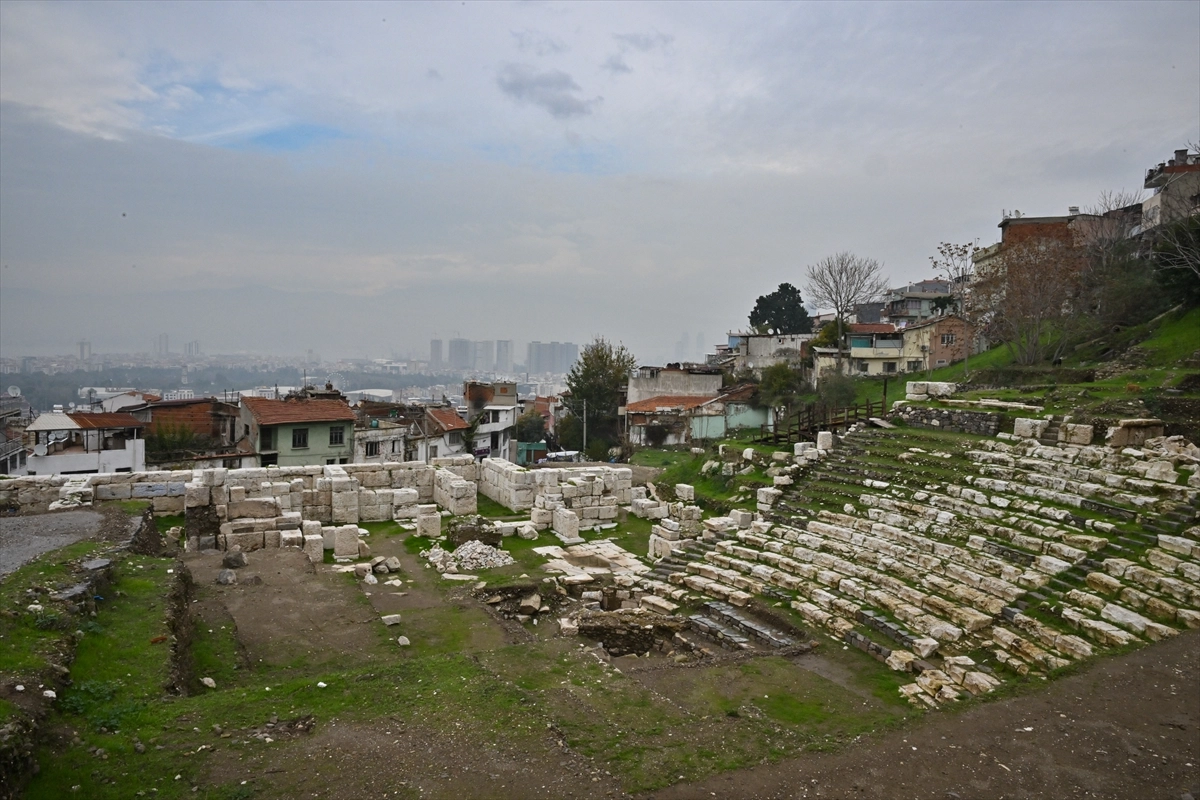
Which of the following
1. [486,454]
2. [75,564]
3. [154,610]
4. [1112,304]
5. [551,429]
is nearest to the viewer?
[154,610]

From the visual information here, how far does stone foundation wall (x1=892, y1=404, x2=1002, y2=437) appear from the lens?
1958 cm

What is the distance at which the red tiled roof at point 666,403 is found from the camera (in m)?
40.3

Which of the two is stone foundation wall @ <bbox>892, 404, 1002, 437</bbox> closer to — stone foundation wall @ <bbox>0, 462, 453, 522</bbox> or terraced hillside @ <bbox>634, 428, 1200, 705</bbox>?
terraced hillside @ <bbox>634, 428, 1200, 705</bbox>

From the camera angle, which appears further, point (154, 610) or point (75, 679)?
point (154, 610)

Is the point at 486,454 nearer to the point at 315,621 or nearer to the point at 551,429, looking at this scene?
the point at 551,429

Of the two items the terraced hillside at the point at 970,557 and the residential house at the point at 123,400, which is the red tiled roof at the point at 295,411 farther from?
the terraced hillside at the point at 970,557

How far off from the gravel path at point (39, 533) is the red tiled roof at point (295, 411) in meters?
15.2

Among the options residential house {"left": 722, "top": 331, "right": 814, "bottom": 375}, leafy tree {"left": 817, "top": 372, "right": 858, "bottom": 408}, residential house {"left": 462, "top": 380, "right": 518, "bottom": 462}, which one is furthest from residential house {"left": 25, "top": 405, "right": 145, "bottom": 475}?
residential house {"left": 722, "top": 331, "right": 814, "bottom": 375}

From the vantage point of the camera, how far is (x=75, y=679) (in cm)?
798

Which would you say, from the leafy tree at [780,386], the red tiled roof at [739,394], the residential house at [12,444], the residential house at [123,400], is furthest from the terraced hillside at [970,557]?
the residential house at [123,400]

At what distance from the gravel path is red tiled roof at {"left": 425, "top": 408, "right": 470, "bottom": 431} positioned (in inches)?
926

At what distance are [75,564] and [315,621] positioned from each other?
151 inches

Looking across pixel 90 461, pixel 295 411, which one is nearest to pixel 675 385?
pixel 295 411

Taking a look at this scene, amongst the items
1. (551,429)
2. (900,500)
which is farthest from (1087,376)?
(551,429)
